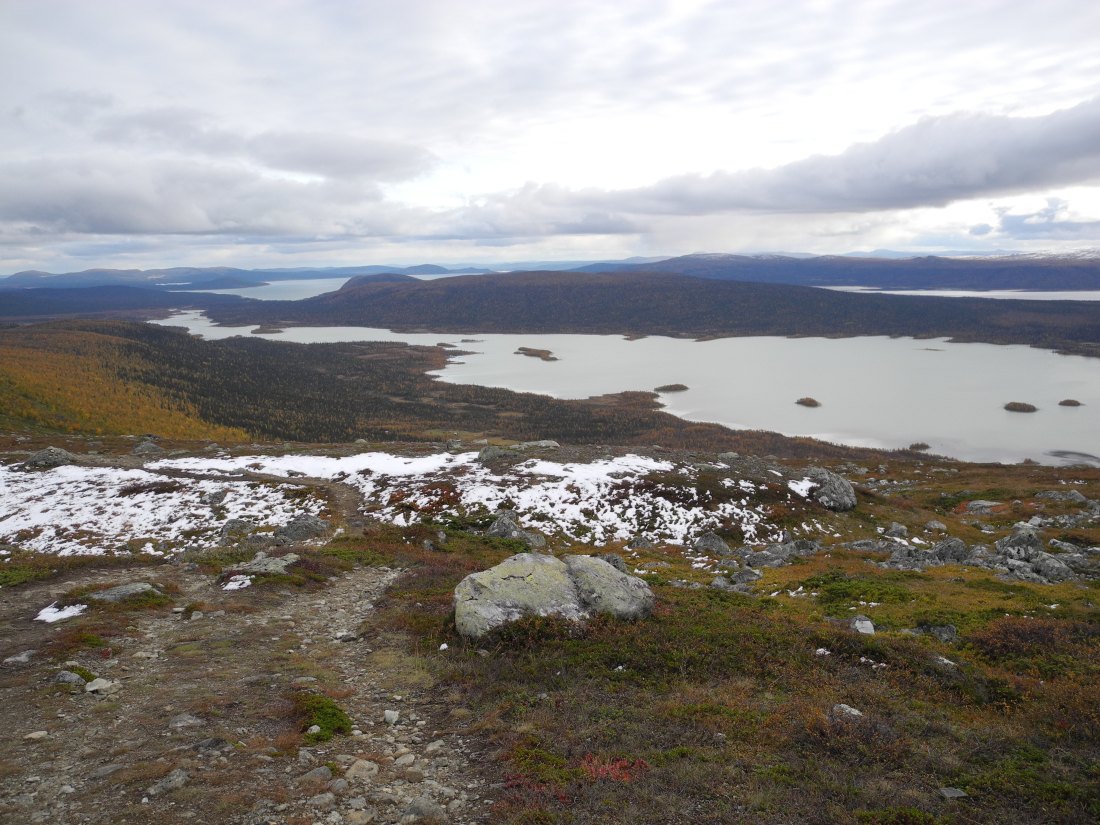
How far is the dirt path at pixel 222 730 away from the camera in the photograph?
8.17 meters

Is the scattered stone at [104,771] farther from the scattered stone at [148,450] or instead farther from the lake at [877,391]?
the lake at [877,391]

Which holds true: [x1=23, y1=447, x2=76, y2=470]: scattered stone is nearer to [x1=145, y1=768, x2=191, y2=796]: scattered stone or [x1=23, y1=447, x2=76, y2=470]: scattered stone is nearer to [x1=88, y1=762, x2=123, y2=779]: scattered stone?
[x1=88, y1=762, x2=123, y2=779]: scattered stone

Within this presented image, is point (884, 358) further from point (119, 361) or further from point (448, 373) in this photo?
point (119, 361)

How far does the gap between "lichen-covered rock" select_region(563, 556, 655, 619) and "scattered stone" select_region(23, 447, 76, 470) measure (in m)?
41.1

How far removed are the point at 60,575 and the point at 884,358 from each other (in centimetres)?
21111

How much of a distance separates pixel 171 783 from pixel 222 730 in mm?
1860

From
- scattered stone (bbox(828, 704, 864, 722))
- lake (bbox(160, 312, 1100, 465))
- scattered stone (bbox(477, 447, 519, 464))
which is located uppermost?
scattered stone (bbox(828, 704, 864, 722))

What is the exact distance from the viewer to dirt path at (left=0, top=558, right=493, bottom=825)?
8172mm

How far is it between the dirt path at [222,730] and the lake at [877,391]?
89.1 metres

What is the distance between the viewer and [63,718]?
10484 millimetres

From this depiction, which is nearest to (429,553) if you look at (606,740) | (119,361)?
(606,740)

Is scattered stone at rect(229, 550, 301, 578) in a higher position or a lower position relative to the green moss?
lower

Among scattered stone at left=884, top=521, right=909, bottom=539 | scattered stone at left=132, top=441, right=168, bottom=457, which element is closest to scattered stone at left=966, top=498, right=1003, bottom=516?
scattered stone at left=884, top=521, right=909, bottom=539

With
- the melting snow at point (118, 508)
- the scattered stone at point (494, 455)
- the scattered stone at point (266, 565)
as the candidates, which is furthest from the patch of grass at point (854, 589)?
the melting snow at point (118, 508)
